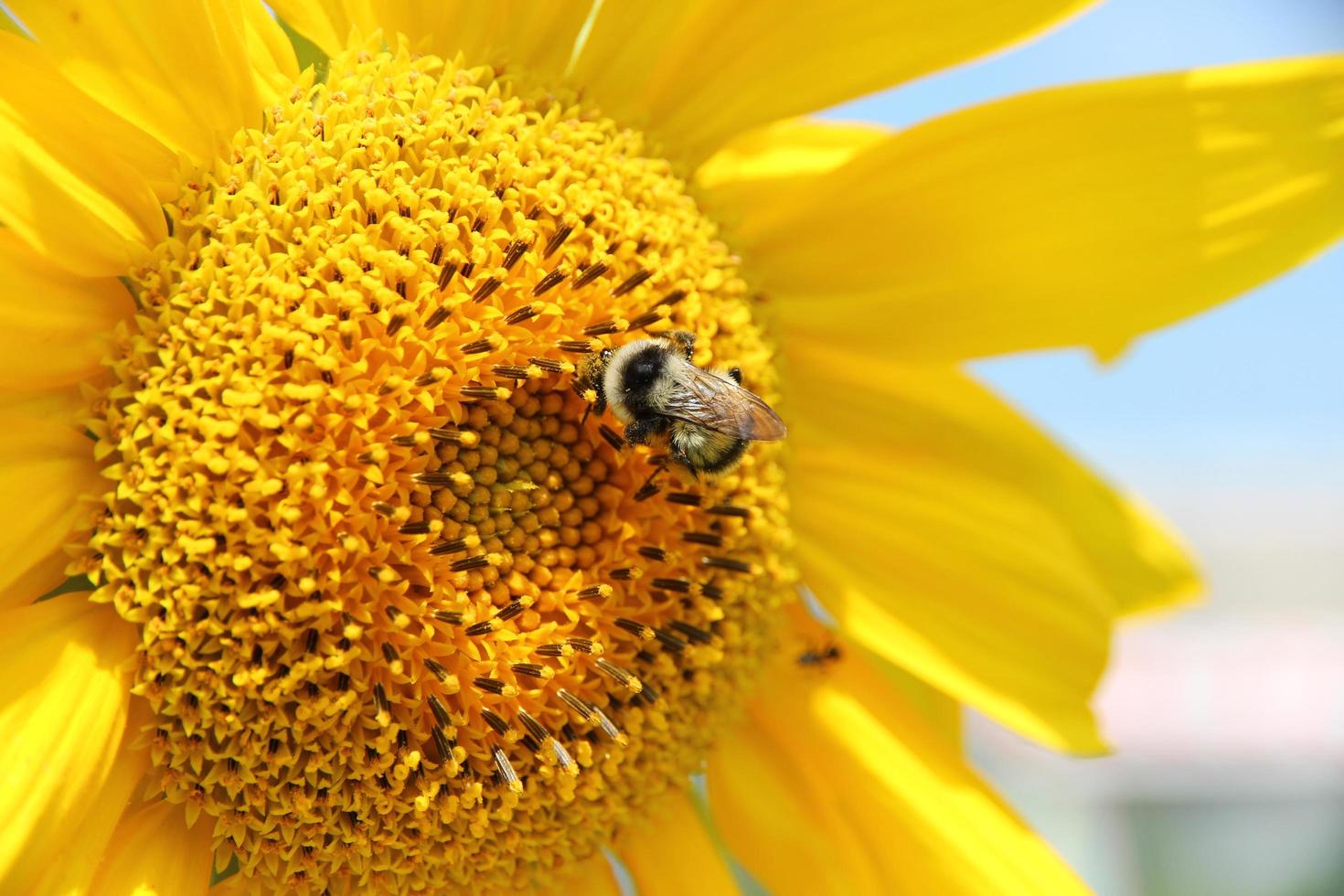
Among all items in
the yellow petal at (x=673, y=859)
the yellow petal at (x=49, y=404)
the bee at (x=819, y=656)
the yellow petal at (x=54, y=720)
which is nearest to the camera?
the yellow petal at (x=54, y=720)

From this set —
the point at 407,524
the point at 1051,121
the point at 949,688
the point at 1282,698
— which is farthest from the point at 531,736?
the point at 1282,698

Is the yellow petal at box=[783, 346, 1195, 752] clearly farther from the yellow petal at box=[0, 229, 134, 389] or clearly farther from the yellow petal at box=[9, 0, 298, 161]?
the yellow petal at box=[0, 229, 134, 389]

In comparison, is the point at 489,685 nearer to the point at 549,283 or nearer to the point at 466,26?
the point at 549,283

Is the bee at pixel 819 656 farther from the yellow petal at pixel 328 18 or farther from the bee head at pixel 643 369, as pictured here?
the yellow petal at pixel 328 18

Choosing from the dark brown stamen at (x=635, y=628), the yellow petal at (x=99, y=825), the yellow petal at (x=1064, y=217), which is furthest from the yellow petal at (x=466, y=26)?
the yellow petal at (x=99, y=825)

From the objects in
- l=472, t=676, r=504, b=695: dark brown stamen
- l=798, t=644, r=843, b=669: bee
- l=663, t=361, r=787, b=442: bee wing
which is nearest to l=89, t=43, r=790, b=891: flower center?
l=472, t=676, r=504, b=695: dark brown stamen

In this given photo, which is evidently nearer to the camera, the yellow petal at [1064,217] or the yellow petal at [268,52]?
the yellow petal at [268,52]
